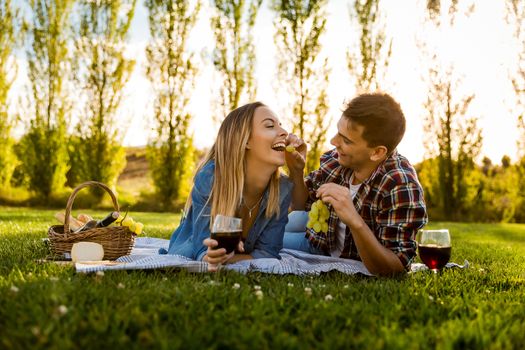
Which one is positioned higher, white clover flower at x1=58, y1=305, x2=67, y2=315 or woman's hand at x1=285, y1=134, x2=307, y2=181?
woman's hand at x1=285, y1=134, x2=307, y2=181

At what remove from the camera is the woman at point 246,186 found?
4.02 m

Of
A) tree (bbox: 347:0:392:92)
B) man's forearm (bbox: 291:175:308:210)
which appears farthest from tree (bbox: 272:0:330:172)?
man's forearm (bbox: 291:175:308:210)

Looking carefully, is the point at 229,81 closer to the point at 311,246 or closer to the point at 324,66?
the point at 324,66

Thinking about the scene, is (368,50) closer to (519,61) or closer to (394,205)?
(519,61)

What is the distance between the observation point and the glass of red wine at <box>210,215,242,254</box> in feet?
10.5

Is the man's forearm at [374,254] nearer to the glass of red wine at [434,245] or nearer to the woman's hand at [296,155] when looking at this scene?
the glass of red wine at [434,245]

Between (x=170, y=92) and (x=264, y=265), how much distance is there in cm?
1294

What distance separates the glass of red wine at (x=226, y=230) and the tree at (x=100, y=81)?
14165 mm

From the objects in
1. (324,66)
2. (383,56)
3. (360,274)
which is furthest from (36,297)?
(383,56)

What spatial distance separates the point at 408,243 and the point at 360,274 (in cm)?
39

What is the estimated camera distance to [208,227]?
4020 mm

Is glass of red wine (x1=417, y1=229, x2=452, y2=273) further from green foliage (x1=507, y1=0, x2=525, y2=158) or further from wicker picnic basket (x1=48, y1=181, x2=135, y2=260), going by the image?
green foliage (x1=507, y1=0, x2=525, y2=158)

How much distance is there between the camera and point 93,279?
3094 millimetres

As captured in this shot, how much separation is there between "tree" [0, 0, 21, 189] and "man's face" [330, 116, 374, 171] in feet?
49.1
